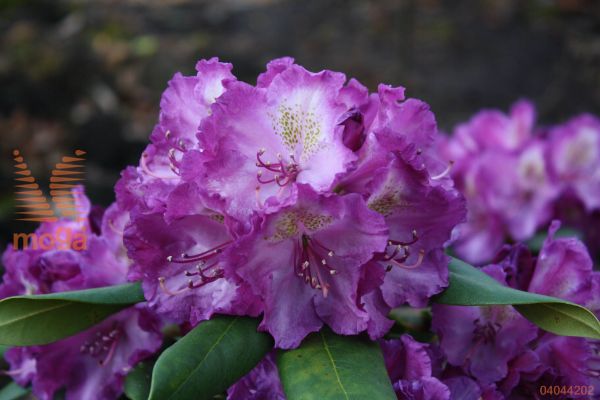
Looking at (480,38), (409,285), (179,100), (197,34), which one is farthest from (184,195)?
(480,38)

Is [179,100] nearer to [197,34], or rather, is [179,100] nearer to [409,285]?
[409,285]

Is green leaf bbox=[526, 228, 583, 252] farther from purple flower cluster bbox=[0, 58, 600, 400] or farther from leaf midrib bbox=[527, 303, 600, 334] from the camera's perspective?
leaf midrib bbox=[527, 303, 600, 334]

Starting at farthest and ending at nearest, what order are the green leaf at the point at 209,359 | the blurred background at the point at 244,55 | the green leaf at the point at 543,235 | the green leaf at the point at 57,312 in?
the blurred background at the point at 244,55 < the green leaf at the point at 543,235 < the green leaf at the point at 57,312 < the green leaf at the point at 209,359

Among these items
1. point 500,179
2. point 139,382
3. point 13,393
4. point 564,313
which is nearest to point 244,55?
point 500,179

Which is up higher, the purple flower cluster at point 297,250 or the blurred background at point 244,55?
the purple flower cluster at point 297,250

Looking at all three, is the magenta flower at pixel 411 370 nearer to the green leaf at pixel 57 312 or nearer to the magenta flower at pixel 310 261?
the magenta flower at pixel 310 261

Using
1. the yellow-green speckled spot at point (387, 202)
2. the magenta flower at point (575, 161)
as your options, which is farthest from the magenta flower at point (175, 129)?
the magenta flower at point (575, 161)
